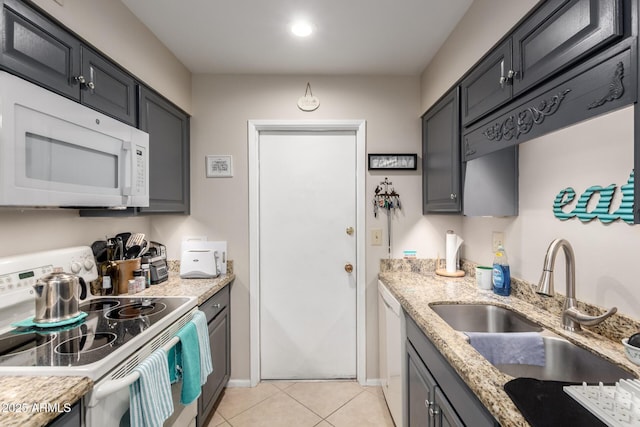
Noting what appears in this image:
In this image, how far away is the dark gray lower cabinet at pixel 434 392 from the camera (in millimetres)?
898

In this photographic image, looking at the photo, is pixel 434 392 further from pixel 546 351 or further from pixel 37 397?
pixel 37 397

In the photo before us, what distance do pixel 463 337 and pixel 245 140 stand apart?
196 cm

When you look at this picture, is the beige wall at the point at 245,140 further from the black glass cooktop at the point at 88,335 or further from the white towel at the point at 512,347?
the white towel at the point at 512,347

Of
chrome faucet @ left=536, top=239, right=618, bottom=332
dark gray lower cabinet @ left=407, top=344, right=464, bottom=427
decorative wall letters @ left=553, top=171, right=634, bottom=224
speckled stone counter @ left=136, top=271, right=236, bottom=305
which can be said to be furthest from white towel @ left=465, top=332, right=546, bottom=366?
speckled stone counter @ left=136, top=271, right=236, bottom=305

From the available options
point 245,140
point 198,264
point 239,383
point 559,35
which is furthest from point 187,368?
point 559,35

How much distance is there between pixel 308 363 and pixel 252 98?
2.18 meters

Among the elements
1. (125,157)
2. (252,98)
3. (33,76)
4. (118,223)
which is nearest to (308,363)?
(118,223)

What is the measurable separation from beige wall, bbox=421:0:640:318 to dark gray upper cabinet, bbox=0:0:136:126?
1835 mm

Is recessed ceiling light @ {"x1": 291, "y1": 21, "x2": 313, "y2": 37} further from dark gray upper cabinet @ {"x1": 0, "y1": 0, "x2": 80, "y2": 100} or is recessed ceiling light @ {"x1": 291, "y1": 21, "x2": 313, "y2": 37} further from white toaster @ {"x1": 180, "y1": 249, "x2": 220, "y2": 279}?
white toaster @ {"x1": 180, "y1": 249, "x2": 220, "y2": 279}

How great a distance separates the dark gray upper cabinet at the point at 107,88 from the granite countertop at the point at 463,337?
5.85 ft

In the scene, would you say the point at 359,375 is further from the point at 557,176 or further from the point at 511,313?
the point at 557,176

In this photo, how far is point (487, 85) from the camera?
1.40 metres

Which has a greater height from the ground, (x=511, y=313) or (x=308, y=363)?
(x=511, y=313)

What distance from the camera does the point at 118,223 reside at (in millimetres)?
1948
